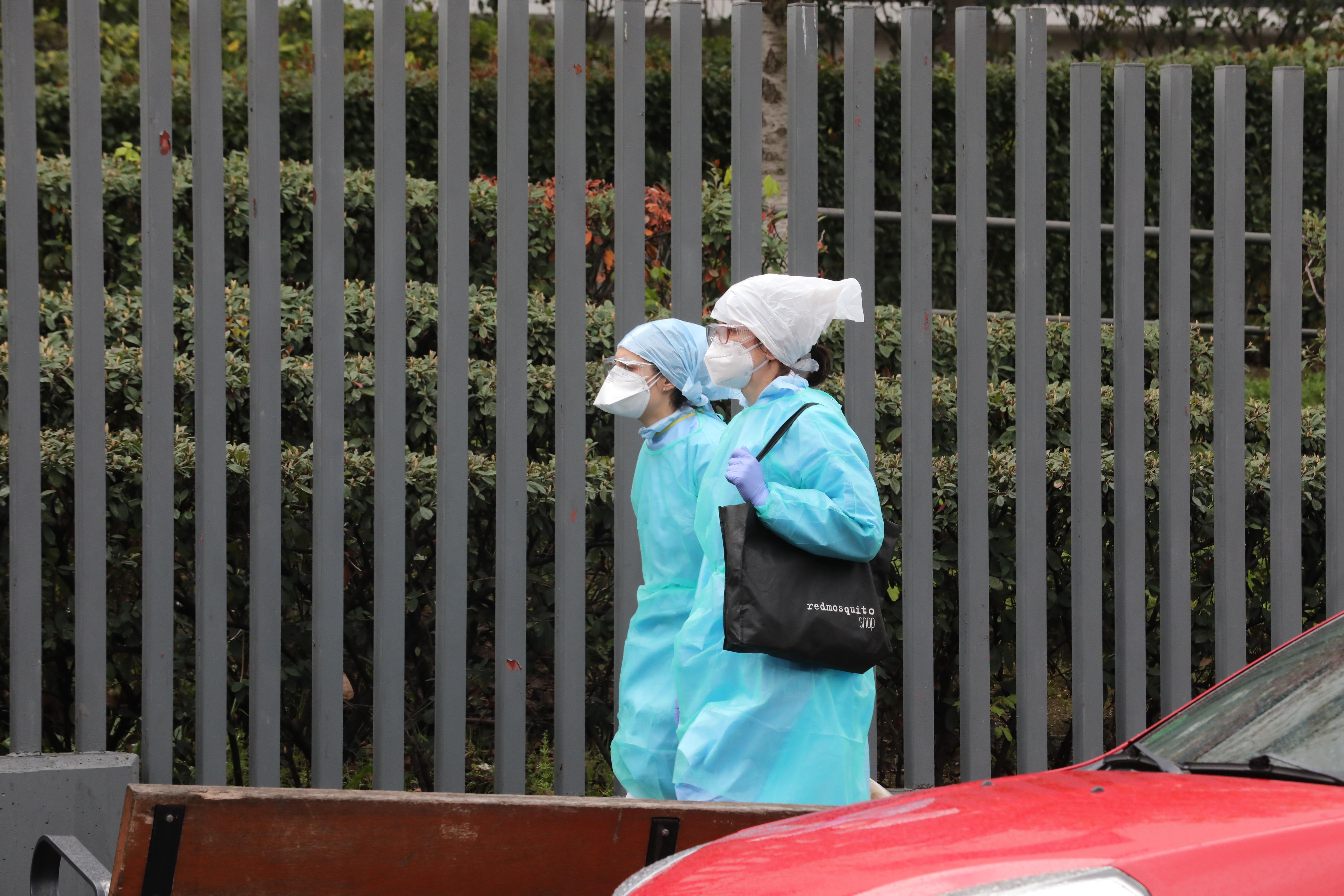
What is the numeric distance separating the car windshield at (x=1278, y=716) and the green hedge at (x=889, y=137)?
6.81 m

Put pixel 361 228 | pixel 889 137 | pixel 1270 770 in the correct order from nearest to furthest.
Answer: pixel 1270 770 < pixel 361 228 < pixel 889 137

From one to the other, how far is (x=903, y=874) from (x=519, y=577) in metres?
2.25

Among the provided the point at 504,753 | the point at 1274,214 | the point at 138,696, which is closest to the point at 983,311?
the point at 1274,214

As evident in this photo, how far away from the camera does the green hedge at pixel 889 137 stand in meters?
9.45

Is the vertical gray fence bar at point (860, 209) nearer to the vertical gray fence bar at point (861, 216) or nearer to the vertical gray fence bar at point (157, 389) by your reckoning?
the vertical gray fence bar at point (861, 216)

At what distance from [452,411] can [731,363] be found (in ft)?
3.12

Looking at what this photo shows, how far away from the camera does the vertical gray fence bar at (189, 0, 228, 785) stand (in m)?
3.80

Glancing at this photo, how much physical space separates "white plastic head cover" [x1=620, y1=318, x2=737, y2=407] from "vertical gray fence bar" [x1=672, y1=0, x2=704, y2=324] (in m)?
0.31

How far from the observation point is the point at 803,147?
409 centimetres

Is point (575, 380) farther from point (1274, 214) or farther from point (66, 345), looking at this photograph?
point (1274, 214)

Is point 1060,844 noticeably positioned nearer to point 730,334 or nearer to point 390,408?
point 730,334

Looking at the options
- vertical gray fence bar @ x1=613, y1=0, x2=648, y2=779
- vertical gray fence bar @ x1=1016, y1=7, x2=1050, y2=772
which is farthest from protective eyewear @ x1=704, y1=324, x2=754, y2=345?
vertical gray fence bar @ x1=1016, y1=7, x2=1050, y2=772

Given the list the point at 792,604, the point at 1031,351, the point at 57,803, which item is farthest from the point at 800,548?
the point at 57,803

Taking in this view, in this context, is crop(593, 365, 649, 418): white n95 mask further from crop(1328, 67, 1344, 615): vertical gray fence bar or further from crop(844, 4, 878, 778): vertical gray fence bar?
crop(1328, 67, 1344, 615): vertical gray fence bar
